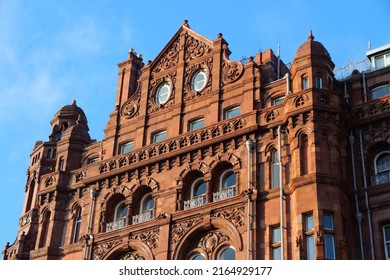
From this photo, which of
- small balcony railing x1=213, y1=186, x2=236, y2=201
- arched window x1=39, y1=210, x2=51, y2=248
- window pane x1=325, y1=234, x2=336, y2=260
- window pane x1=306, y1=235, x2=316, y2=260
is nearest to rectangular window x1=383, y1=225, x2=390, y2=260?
window pane x1=325, y1=234, x2=336, y2=260

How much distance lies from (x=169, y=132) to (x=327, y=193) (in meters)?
13.4

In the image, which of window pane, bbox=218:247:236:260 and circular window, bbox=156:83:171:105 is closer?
window pane, bbox=218:247:236:260

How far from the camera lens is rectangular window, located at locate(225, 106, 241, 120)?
48.9m

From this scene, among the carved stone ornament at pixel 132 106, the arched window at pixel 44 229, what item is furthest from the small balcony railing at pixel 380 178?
the arched window at pixel 44 229

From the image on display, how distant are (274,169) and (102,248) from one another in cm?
1177

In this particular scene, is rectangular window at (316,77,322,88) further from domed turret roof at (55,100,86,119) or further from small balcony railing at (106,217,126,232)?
domed turret roof at (55,100,86,119)

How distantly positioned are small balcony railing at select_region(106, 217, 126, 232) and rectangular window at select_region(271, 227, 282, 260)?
35.4 ft

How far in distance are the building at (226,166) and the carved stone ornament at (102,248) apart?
85mm

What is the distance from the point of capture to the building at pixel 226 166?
4138 cm
